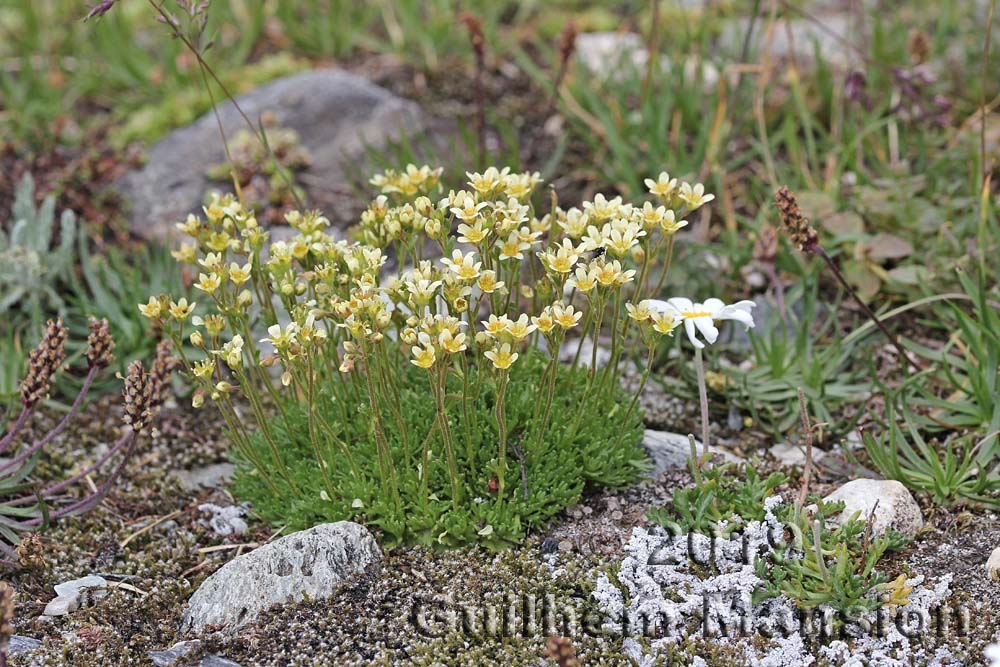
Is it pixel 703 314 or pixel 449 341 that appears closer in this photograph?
pixel 449 341

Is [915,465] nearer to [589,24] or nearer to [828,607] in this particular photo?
[828,607]

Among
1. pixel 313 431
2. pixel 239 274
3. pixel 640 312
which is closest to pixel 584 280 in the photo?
pixel 640 312

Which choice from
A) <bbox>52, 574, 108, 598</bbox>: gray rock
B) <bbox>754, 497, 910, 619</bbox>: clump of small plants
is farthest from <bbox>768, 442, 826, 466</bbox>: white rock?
<bbox>52, 574, 108, 598</bbox>: gray rock

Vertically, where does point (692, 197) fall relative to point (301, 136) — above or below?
above

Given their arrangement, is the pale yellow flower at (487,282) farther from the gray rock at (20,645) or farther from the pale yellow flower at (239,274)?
the gray rock at (20,645)

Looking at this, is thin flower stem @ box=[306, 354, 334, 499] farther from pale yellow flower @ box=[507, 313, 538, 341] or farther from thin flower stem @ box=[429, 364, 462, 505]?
pale yellow flower @ box=[507, 313, 538, 341]

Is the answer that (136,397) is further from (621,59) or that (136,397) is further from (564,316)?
(621,59)
